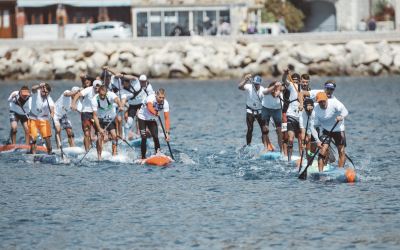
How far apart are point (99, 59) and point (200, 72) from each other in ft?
26.8

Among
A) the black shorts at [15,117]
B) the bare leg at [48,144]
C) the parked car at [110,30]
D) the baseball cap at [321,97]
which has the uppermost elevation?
the parked car at [110,30]

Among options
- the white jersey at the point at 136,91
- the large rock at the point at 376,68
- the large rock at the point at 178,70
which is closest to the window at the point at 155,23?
the large rock at the point at 178,70

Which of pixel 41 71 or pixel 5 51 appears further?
pixel 5 51

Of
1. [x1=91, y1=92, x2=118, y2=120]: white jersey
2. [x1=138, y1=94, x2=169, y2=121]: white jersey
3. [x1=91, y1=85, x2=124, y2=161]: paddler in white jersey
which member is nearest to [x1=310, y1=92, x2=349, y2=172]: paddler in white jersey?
[x1=138, y1=94, x2=169, y2=121]: white jersey

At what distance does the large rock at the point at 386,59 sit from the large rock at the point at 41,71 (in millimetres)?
26529

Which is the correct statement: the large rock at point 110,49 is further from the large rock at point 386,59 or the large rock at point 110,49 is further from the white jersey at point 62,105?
the white jersey at point 62,105

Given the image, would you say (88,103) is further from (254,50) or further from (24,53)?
(24,53)

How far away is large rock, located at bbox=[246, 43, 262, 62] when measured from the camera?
52.8 metres

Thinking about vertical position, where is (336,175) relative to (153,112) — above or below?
below

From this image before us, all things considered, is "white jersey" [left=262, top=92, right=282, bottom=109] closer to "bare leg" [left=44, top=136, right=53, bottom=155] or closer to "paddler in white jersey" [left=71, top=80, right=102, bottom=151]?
"paddler in white jersey" [left=71, top=80, right=102, bottom=151]

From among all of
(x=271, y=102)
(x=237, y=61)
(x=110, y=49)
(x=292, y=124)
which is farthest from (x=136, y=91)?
(x=110, y=49)

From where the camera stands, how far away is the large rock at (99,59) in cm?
5331

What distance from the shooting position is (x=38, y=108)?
18891 mm

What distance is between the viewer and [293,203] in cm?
1379
